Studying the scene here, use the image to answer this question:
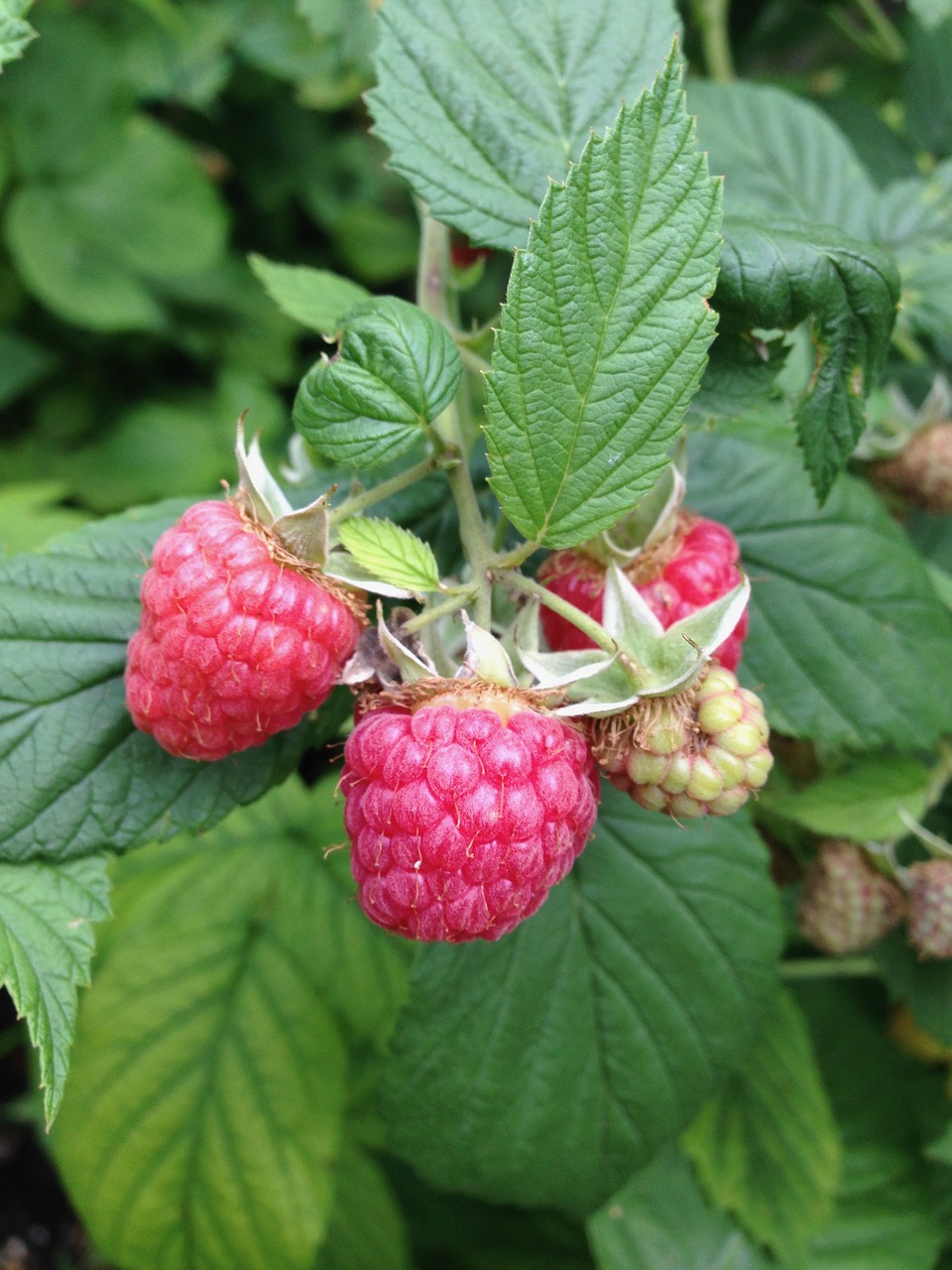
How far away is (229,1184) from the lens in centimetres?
129

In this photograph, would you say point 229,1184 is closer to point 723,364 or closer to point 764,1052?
point 764,1052

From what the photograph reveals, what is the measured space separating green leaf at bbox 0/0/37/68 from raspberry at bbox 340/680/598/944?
601mm

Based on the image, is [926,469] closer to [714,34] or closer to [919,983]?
[919,983]

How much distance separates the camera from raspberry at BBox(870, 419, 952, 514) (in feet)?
4.12

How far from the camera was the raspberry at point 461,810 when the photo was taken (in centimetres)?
64

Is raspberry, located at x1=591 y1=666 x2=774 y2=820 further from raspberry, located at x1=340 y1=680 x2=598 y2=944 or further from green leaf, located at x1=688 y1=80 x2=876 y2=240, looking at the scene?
green leaf, located at x1=688 y1=80 x2=876 y2=240

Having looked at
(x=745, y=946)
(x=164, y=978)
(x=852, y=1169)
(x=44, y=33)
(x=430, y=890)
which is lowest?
(x=852, y=1169)

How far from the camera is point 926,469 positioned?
1.26m

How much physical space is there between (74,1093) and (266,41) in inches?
63.7

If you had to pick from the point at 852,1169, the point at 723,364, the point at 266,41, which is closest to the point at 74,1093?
the point at 852,1169

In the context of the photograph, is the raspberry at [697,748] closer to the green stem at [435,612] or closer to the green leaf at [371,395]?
the green stem at [435,612]

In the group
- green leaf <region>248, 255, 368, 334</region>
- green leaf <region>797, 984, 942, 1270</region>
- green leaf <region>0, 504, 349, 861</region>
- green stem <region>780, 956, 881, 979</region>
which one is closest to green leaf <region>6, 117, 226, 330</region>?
green leaf <region>248, 255, 368, 334</region>

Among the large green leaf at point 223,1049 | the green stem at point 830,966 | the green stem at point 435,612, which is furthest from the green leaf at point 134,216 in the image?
the green stem at point 830,966

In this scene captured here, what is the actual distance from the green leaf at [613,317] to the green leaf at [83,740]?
0.33 m
